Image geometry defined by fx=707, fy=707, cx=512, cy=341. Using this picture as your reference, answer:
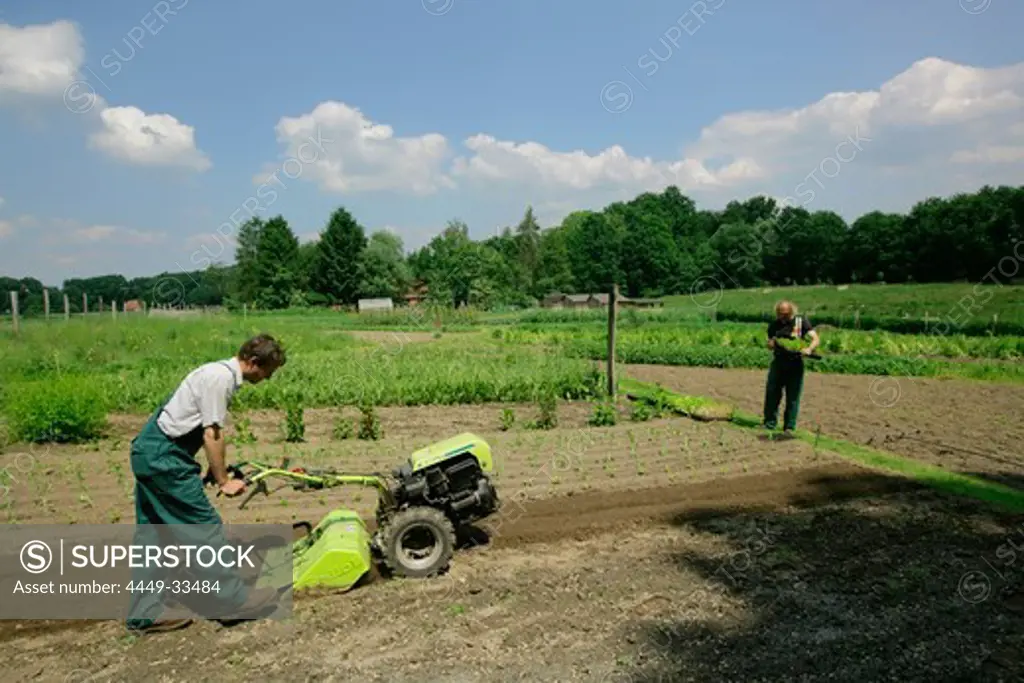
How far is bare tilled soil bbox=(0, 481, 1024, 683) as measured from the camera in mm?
4082

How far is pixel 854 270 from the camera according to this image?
75.1 meters

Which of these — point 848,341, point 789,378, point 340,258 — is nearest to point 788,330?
point 789,378

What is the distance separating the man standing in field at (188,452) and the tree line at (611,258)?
54.1m

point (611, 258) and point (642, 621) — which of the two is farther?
point (611, 258)

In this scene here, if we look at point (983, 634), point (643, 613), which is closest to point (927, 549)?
point (983, 634)

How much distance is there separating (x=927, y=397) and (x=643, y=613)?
1259 centimetres

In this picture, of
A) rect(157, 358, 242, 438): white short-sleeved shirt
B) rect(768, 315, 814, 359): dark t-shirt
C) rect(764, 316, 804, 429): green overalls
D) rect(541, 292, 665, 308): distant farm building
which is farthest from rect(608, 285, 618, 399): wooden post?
rect(541, 292, 665, 308): distant farm building

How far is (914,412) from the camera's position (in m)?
12.8

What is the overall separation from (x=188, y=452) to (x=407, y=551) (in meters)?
1.76

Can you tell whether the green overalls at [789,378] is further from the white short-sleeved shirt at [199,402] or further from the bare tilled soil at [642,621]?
the white short-sleeved shirt at [199,402]

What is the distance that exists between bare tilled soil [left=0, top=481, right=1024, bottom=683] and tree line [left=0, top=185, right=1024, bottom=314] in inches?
2103

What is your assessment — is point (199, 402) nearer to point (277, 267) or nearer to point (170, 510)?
point (170, 510)
